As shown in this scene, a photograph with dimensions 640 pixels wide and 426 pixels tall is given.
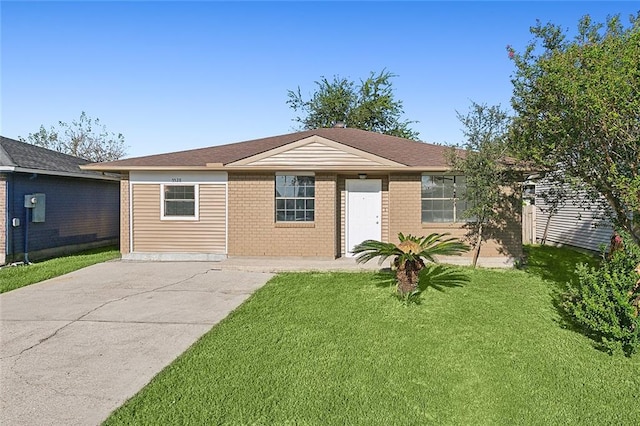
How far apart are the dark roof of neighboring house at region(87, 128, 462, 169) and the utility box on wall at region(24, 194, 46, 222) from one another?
2254 mm

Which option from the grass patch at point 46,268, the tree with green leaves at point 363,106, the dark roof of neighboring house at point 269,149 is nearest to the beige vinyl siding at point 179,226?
the dark roof of neighboring house at point 269,149

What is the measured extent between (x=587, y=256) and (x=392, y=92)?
2207 centimetres

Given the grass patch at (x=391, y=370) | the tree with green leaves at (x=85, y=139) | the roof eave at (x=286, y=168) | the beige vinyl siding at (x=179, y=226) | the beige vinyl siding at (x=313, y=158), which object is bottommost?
the grass patch at (x=391, y=370)

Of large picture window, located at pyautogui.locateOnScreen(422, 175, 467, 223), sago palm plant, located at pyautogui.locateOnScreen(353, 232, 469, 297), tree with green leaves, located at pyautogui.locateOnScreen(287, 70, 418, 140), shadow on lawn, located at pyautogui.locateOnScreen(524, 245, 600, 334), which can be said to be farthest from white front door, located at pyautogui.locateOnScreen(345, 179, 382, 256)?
tree with green leaves, located at pyautogui.locateOnScreen(287, 70, 418, 140)

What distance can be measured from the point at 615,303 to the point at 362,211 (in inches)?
263

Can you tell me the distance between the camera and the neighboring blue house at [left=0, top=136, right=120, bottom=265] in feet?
34.5

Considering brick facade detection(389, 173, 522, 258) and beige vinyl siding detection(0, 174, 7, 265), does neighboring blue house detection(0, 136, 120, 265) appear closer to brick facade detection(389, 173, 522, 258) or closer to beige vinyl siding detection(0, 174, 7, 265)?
beige vinyl siding detection(0, 174, 7, 265)

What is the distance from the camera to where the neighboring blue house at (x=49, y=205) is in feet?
34.5

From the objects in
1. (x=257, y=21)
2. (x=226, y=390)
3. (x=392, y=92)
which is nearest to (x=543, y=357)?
(x=226, y=390)

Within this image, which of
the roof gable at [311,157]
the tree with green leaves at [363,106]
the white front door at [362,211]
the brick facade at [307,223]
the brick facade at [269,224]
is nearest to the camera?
the roof gable at [311,157]

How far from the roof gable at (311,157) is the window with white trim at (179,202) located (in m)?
1.56

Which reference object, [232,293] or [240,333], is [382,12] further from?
[240,333]

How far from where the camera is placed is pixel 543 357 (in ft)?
14.9

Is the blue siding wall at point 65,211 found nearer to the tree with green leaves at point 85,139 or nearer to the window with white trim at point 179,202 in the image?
the window with white trim at point 179,202
